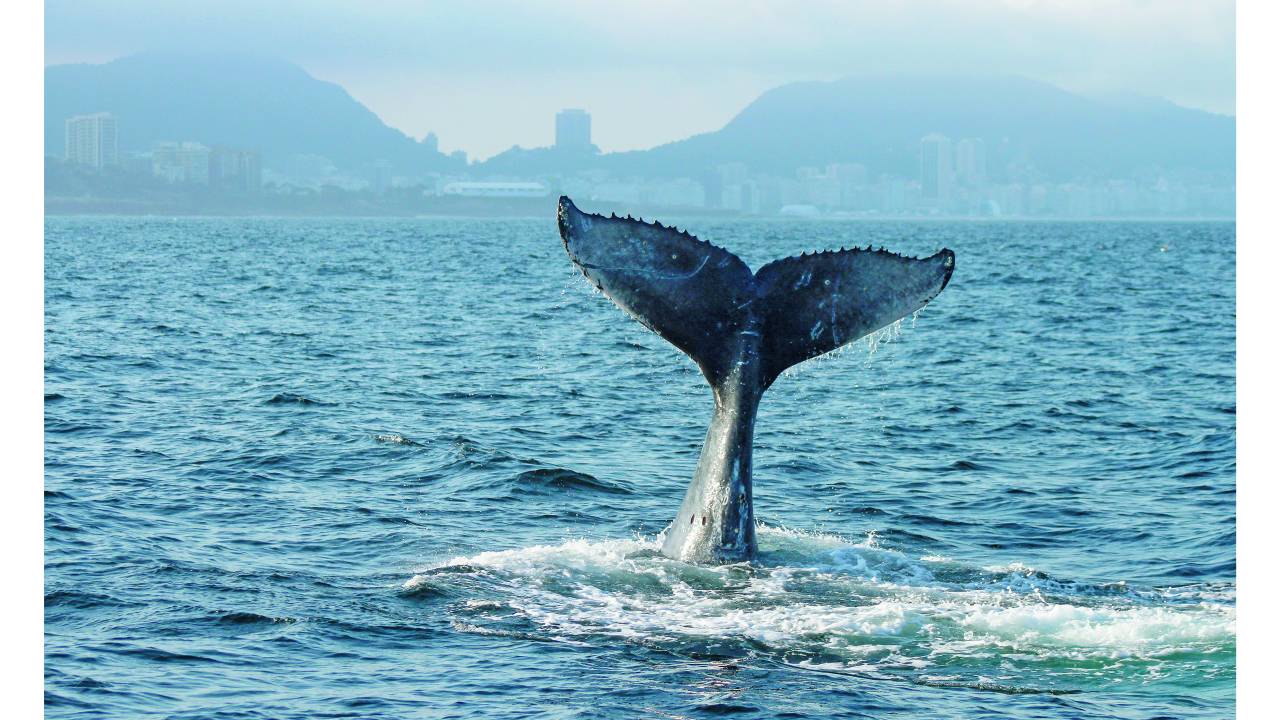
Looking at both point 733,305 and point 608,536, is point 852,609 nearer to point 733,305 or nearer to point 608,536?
point 733,305

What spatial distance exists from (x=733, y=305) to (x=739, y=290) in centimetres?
10

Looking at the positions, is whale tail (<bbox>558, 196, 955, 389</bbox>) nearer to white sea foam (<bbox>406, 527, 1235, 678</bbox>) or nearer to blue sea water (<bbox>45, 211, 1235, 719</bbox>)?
blue sea water (<bbox>45, 211, 1235, 719</bbox>)

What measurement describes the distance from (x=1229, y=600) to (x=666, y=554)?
369cm

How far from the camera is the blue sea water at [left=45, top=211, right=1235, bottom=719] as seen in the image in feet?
27.4

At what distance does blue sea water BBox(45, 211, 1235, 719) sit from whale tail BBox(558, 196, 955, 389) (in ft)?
1.75

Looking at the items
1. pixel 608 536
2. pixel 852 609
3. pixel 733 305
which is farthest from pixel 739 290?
pixel 608 536

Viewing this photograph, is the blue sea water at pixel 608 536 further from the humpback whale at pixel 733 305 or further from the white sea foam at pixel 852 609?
the humpback whale at pixel 733 305

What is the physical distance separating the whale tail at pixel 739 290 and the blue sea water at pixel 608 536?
0.53 metres

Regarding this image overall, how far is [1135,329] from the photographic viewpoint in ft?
114

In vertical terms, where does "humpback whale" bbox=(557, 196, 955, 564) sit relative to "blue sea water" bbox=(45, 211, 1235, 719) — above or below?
above

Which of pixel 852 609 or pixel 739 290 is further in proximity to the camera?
pixel 739 290

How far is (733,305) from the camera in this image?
981 centimetres

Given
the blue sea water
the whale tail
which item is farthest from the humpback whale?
the blue sea water

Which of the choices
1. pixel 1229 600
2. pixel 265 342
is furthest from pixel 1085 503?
pixel 265 342
